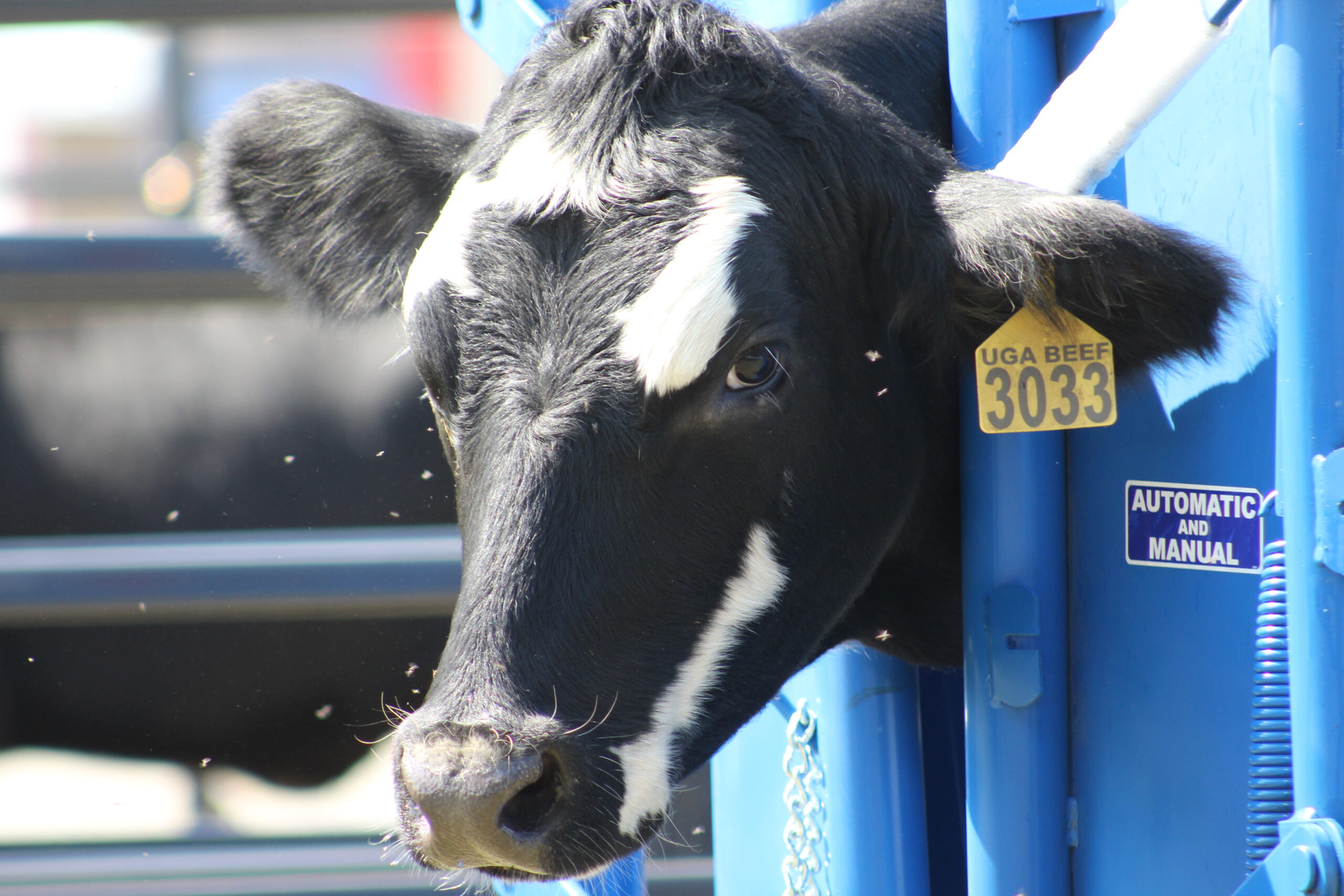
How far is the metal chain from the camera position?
60.7 inches

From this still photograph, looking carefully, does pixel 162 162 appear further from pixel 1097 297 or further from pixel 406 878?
pixel 1097 297

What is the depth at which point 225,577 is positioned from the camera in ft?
7.36

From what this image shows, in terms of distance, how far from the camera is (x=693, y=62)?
1.25 metres

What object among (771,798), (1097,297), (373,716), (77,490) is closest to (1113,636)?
(1097,297)

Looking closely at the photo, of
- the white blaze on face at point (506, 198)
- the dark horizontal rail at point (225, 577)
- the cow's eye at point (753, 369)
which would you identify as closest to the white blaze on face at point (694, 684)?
the cow's eye at point (753, 369)

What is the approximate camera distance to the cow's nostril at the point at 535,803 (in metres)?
1.01

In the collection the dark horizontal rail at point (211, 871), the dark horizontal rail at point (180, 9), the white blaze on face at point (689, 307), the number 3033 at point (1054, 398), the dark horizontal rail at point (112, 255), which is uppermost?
Answer: the dark horizontal rail at point (180, 9)

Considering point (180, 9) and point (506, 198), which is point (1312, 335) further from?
point (180, 9)

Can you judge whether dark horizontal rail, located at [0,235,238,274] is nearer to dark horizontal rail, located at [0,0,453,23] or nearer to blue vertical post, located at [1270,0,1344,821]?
dark horizontal rail, located at [0,0,453,23]

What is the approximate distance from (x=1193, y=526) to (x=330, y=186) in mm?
1147

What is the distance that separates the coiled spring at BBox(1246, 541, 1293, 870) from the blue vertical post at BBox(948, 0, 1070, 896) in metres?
0.22

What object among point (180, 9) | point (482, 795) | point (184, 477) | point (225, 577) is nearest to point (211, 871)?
point (225, 577)

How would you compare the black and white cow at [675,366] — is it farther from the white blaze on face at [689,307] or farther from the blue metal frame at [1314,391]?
the blue metal frame at [1314,391]

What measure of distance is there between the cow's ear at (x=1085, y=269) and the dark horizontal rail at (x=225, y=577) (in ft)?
4.18
